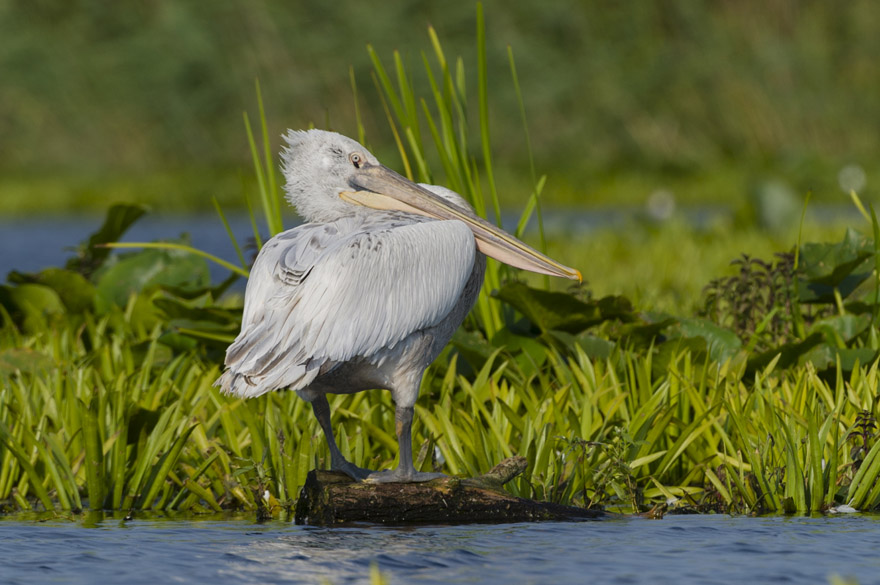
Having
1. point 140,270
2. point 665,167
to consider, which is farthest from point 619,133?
point 140,270

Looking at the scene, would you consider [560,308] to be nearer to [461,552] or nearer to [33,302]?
[461,552]

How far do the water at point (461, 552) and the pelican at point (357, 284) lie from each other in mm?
340

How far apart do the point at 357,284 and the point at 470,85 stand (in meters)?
18.7

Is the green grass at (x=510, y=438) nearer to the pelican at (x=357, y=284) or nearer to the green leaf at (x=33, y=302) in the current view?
the pelican at (x=357, y=284)

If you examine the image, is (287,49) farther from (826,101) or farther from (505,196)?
(826,101)

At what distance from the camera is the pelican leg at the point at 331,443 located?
4109 millimetres

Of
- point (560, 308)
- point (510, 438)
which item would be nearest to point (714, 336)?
point (560, 308)

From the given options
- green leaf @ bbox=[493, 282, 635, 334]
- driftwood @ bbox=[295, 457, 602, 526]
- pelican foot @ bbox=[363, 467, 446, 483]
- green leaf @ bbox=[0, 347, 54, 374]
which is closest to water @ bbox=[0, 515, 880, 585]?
driftwood @ bbox=[295, 457, 602, 526]

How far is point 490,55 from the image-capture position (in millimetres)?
23062

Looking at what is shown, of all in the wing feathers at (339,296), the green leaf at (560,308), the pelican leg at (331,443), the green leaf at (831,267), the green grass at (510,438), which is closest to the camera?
the wing feathers at (339,296)

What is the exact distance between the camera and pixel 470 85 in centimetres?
2216

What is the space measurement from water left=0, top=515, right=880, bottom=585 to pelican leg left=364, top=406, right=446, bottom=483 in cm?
17

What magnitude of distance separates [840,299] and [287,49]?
18346 mm

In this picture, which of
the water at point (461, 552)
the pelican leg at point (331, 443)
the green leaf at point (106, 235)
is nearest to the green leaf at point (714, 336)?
the water at point (461, 552)
